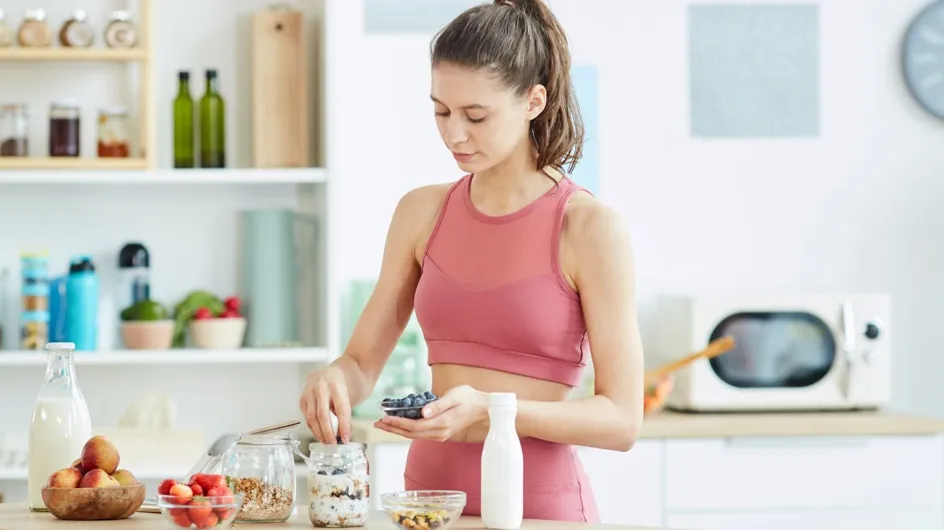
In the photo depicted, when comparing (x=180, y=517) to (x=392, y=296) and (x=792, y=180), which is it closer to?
(x=392, y=296)

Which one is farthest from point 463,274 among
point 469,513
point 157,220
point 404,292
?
point 157,220

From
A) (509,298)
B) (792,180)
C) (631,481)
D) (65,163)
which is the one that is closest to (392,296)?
(509,298)

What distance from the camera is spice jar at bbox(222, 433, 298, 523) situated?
5.59 feet

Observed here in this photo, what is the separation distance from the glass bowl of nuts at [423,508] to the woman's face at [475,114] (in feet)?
1.59

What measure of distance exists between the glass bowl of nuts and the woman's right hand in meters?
0.13

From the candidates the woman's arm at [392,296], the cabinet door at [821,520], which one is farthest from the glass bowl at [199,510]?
the cabinet door at [821,520]

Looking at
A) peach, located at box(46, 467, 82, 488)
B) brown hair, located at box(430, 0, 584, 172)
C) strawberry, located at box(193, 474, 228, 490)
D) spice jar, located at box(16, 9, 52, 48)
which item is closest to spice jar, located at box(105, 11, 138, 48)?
spice jar, located at box(16, 9, 52, 48)

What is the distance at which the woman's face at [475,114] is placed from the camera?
1.76m

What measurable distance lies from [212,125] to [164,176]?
0.70 feet

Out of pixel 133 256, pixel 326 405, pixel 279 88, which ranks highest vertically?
pixel 279 88

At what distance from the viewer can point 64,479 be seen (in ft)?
5.71

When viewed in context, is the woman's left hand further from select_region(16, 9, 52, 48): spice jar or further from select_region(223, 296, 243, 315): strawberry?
select_region(16, 9, 52, 48): spice jar

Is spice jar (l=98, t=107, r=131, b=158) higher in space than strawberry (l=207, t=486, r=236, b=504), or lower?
higher

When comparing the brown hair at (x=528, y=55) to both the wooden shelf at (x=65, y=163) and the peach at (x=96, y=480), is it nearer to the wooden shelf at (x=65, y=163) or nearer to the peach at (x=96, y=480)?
the peach at (x=96, y=480)
